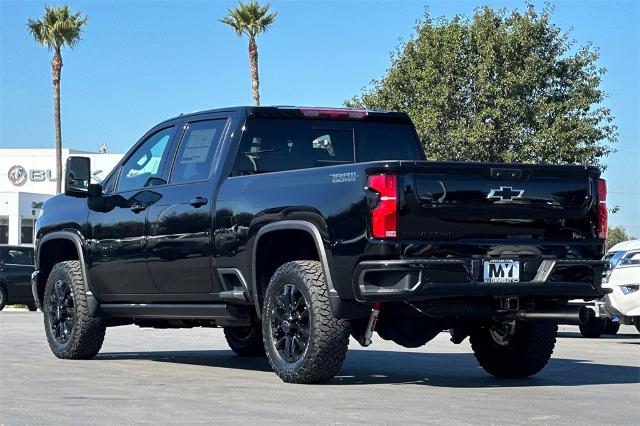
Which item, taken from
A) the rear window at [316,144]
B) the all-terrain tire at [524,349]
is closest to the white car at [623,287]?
the rear window at [316,144]

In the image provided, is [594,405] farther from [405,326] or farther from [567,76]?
[567,76]

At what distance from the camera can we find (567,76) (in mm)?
46125

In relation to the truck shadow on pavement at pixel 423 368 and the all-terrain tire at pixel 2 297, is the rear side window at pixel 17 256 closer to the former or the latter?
the all-terrain tire at pixel 2 297

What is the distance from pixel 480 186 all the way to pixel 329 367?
64.0 inches

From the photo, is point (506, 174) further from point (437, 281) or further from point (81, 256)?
point (81, 256)

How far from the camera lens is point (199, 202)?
10461 millimetres

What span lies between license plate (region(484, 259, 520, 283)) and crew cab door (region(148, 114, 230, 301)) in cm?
239

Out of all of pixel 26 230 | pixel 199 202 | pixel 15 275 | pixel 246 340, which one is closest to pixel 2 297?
pixel 15 275

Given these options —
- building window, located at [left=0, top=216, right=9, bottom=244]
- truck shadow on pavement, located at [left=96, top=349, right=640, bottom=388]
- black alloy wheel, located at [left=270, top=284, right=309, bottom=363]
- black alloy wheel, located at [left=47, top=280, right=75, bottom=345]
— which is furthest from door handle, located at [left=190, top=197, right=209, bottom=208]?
building window, located at [left=0, top=216, right=9, bottom=244]

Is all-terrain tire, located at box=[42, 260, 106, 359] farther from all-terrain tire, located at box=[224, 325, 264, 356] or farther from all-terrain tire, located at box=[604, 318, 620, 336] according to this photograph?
all-terrain tire, located at box=[604, 318, 620, 336]

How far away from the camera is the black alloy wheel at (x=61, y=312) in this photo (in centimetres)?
1215

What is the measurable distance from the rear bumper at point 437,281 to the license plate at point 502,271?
Answer: 4cm

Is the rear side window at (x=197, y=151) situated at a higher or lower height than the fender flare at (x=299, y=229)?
higher

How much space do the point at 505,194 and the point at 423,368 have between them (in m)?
2.74
